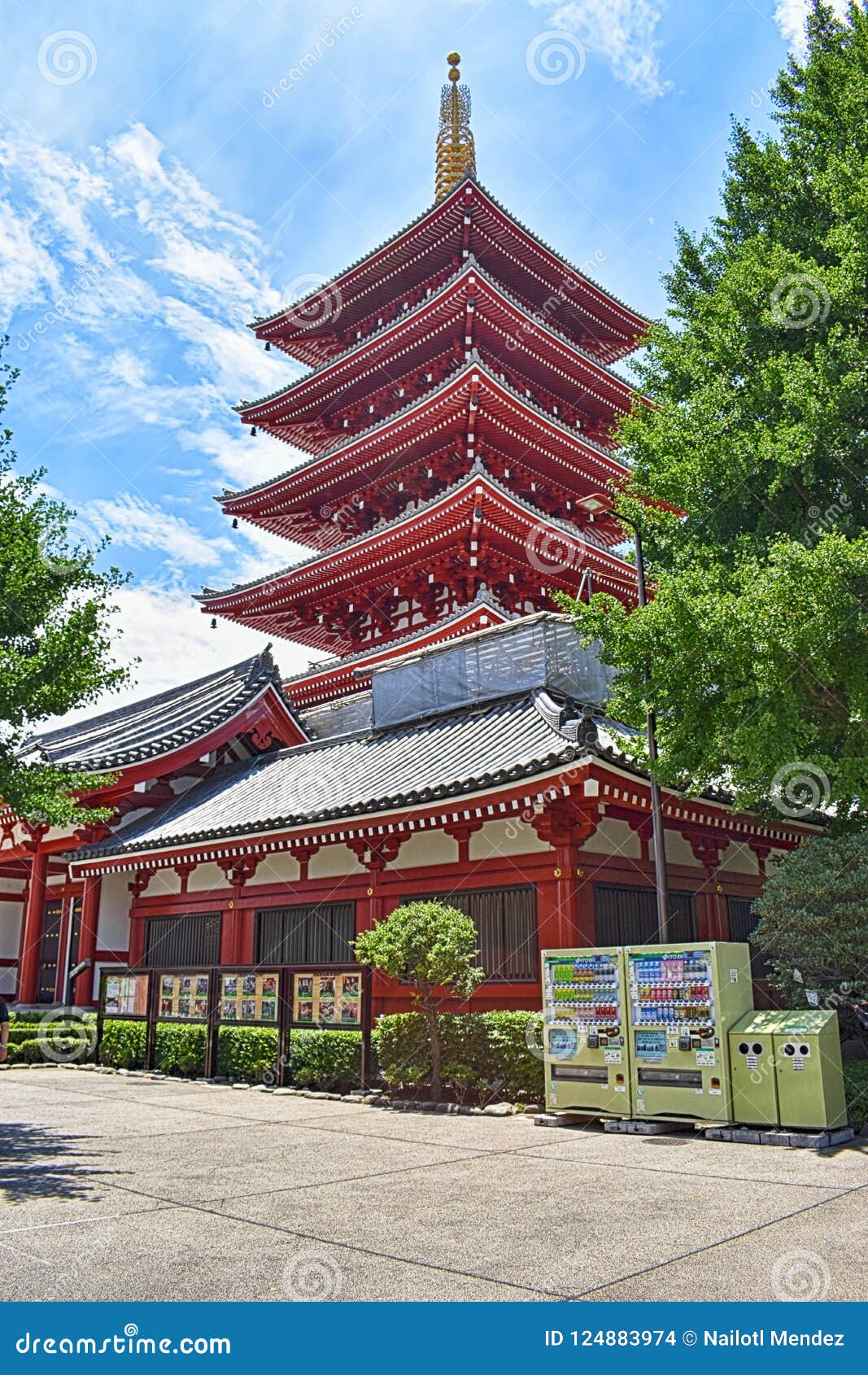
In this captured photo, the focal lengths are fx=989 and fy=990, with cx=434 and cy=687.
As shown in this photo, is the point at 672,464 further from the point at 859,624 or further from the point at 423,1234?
the point at 423,1234

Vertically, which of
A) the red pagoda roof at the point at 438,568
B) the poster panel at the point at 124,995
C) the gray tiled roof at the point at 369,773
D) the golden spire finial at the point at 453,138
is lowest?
the poster panel at the point at 124,995

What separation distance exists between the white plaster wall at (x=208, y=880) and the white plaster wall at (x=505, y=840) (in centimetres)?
604

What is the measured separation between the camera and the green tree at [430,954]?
1240 centimetres

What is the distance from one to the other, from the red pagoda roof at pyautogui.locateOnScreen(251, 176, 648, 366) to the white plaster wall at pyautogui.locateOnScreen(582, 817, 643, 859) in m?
18.5

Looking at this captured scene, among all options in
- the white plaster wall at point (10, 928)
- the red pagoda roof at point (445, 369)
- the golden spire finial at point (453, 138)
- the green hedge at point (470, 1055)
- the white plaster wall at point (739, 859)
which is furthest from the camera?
the golden spire finial at point (453, 138)

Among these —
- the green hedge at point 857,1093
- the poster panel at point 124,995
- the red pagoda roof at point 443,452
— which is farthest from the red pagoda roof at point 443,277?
the green hedge at point 857,1093

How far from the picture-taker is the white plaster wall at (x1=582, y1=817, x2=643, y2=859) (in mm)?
14156

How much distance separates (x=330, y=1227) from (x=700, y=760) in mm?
7187

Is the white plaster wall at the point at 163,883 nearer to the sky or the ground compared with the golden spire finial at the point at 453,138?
nearer to the ground

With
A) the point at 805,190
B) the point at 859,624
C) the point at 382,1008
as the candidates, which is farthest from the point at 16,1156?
the point at 805,190

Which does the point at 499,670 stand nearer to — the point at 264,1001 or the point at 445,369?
the point at 264,1001

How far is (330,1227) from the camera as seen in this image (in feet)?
20.1

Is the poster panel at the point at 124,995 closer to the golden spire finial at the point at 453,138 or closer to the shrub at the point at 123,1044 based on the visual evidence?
the shrub at the point at 123,1044

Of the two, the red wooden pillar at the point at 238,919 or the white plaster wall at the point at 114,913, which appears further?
the white plaster wall at the point at 114,913
